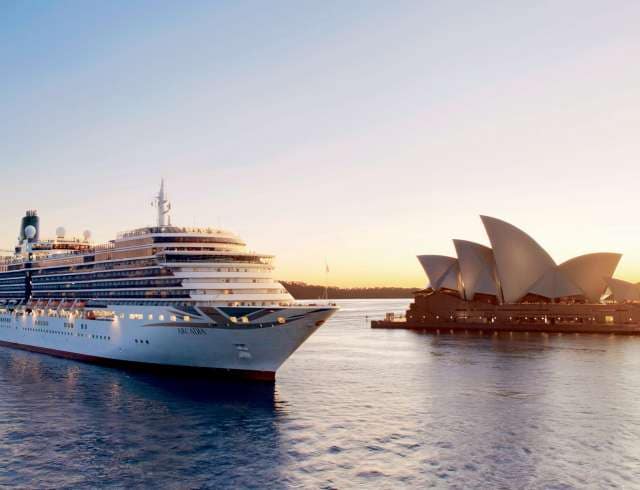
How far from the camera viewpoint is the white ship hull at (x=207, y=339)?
38.4 m

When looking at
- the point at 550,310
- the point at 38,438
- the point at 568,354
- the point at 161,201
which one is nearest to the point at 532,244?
the point at 550,310

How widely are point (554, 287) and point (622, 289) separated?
48.9 ft

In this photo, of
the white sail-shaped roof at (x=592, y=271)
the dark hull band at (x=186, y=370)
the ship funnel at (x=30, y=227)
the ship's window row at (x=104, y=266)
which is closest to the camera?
the dark hull band at (x=186, y=370)

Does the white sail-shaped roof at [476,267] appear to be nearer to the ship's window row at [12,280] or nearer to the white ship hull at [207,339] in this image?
the white ship hull at [207,339]

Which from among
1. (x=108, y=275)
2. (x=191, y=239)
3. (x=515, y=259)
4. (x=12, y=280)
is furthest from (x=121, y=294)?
(x=515, y=259)

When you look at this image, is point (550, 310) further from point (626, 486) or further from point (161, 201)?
point (626, 486)

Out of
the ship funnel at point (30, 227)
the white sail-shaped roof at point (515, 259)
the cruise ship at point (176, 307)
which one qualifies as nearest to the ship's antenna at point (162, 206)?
the cruise ship at point (176, 307)

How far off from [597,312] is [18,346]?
92.7m

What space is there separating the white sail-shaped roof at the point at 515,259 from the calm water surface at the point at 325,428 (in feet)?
171

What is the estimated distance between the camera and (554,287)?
349ft

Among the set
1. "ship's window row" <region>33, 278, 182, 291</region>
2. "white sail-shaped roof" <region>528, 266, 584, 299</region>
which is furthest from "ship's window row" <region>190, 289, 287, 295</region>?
"white sail-shaped roof" <region>528, 266, 584, 299</region>

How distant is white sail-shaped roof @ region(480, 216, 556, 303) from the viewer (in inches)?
4006

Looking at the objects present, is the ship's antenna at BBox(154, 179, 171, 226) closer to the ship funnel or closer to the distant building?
the ship funnel

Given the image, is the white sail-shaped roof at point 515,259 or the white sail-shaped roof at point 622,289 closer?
the white sail-shaped roof at point 515,259
